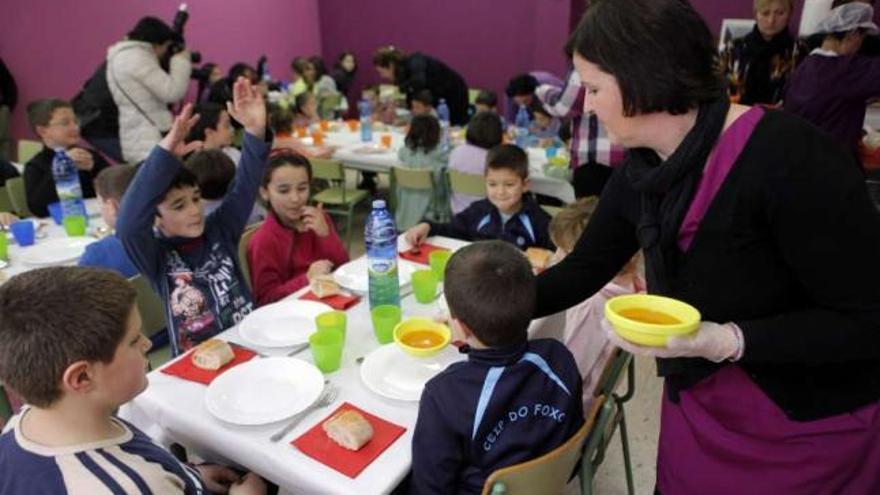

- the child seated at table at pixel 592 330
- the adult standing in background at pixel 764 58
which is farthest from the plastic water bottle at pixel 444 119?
the child seated at table at pixel 592 330

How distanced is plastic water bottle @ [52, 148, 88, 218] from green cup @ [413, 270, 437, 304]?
2121 mm

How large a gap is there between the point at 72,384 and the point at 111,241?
148 cm

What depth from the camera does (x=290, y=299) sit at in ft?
7.20

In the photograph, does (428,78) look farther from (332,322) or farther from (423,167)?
(332,322)

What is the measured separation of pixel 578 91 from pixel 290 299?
7.63ft

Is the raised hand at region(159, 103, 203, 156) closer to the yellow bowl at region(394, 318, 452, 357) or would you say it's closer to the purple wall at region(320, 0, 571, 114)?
the yellow bowl at region(394, 318, 452, 357)

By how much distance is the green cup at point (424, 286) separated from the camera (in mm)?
2143

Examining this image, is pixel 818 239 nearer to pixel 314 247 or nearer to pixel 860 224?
pixel 860 224

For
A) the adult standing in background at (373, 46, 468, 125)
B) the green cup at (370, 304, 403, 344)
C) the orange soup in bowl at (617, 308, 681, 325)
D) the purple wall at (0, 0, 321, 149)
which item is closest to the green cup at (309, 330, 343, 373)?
the green cup at (370, 304, 403, 344)

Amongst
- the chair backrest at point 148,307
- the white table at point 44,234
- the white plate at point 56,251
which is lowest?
the chair backrest at point 148,307

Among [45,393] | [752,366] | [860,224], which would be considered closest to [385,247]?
[45,393]

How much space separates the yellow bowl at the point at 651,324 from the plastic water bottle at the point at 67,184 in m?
3.04

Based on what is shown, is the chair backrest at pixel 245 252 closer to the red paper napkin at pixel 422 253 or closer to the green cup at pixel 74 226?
the red paper napkin at pixel 422 253

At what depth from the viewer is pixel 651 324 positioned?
1111mm
